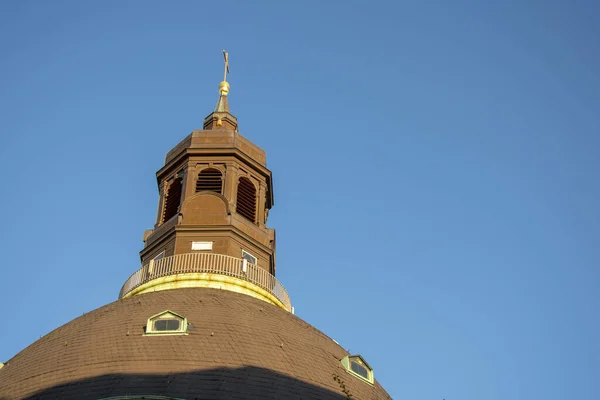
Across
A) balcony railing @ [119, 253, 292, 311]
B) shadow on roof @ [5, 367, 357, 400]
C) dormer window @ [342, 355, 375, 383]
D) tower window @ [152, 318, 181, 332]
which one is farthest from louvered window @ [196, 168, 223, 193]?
shadow on roof @ [5, 367, 357, 400]

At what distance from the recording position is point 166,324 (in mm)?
29641

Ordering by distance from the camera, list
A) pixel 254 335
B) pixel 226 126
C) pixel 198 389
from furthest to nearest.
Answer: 1. pixel 226 126
2. pixel 254 335
3. pixel 198 389

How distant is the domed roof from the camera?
1048 inches

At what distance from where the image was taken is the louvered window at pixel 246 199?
40156 millimetres

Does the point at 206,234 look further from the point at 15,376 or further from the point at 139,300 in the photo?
the point at 15,376

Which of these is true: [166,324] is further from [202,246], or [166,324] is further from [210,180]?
[210,180]

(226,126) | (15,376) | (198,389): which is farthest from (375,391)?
(226,126)

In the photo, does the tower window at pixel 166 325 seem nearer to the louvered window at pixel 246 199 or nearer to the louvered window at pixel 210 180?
the louvered window at pixel 246 199

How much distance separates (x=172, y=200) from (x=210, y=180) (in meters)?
1.57

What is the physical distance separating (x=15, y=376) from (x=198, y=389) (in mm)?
5761

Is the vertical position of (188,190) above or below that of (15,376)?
above

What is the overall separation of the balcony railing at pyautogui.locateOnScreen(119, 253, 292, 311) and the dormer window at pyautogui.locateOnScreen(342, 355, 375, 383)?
219 inches

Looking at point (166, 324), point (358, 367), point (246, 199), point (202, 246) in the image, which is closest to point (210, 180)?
point (246, 199)

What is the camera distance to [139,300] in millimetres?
33219
